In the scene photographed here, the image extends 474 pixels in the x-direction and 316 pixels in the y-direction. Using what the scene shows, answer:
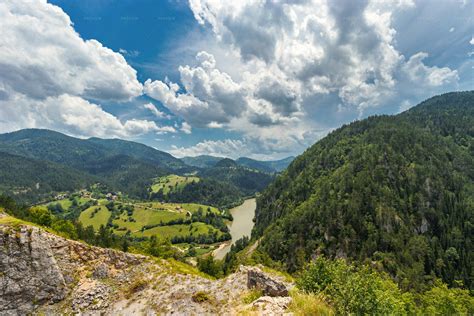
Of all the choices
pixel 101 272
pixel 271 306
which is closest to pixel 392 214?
pixel 271 306

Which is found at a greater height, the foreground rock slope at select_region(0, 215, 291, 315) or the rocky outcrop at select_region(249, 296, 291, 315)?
the rocky outcrop at select_region(249, 296, 291, 315)

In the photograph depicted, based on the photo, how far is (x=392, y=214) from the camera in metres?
106

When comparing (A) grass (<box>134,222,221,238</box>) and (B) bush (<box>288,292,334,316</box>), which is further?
(A) grass (<box>134,222,221,238</box>)

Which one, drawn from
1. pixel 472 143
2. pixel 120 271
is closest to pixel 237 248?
Result: pixel 120 271

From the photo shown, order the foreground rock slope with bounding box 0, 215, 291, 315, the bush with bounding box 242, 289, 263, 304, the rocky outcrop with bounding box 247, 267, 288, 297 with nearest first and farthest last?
1. the bush with bounding box 242, 289, 263, 304
2. the rocky outcrop with bounding box 247, 267, 288, 297
3. the foreground rock slope with bounding box 0, 215, 291, 315

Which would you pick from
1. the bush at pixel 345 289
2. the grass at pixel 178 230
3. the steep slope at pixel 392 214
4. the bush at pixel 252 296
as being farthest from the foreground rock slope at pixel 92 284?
the grass at pixel 178 230

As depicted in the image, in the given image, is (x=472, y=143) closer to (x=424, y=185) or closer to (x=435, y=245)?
(x=424, y=185)

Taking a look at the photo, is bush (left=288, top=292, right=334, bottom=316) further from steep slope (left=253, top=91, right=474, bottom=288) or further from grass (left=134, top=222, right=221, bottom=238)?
grass (left=134, top=222, right=221, bottom=238)

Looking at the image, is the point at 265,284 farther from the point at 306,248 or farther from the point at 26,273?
the point at 306,248

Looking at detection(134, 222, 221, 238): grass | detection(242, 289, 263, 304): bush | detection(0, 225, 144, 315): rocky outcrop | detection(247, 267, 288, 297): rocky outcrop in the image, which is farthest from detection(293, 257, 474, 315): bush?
detection(134, 222, 221, 238): grass

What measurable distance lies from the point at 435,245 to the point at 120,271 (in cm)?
12735

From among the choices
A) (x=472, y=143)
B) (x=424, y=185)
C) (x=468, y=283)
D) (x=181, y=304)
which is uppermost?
(x=472, y=143)

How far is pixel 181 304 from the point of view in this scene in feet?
56.1

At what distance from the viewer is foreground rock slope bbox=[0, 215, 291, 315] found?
55.8ft
